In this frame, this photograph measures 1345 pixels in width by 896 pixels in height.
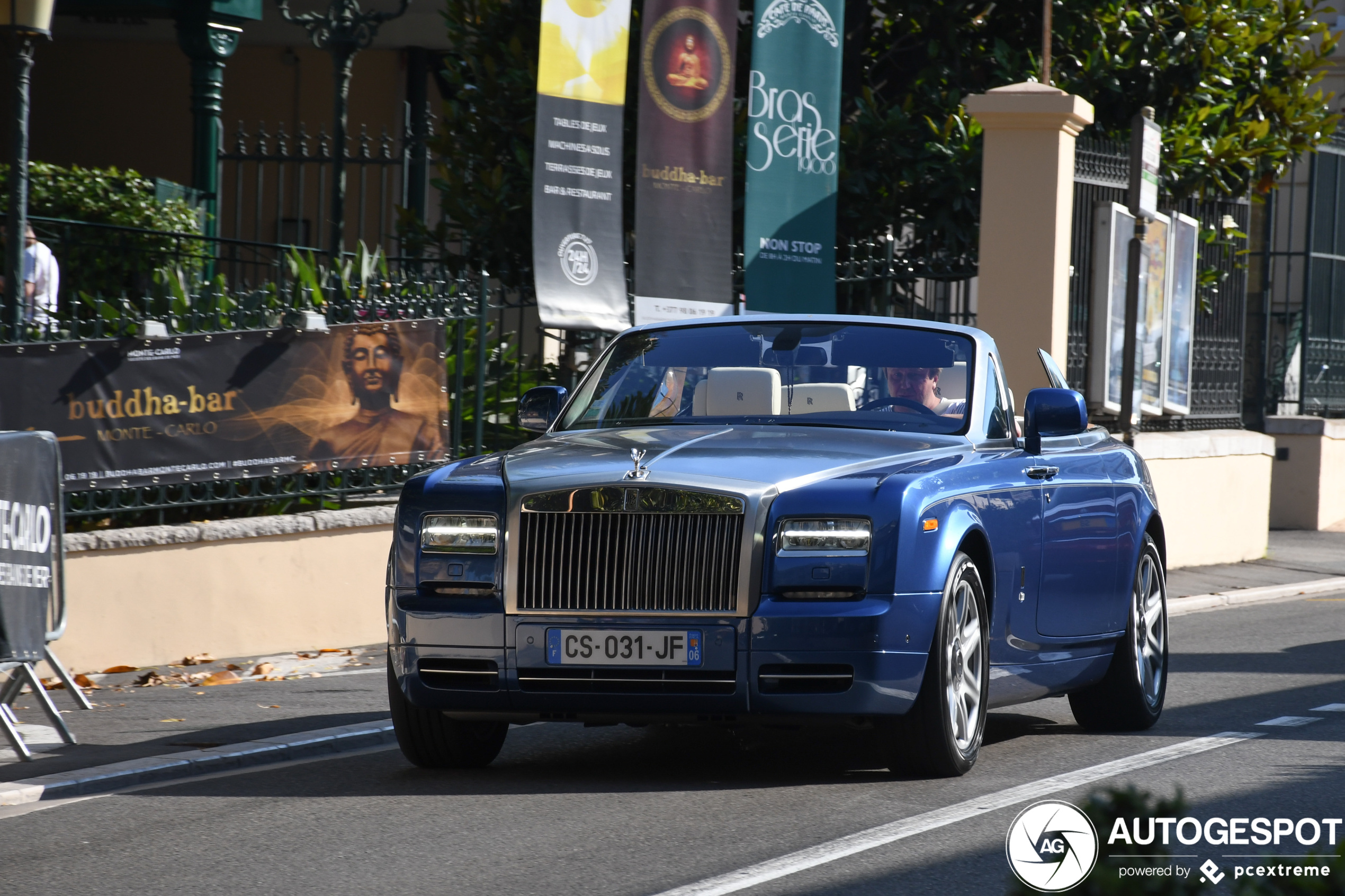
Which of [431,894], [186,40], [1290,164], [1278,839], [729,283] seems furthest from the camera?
[1290,164]

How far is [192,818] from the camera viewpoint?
6434mm

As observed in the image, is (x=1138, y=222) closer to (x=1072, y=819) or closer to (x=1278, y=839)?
(x=1278, y=839)

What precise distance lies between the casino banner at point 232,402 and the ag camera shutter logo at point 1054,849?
7.10 meters

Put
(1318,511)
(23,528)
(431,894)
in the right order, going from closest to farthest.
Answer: (431,894) → (23,528) → (1318,511)

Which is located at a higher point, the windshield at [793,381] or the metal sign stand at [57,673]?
the windshield at [793,381]

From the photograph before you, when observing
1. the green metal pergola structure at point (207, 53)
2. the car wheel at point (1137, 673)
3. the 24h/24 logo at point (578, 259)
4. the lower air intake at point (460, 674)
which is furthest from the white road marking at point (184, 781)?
the green metal pergola structure at point (207, 53)

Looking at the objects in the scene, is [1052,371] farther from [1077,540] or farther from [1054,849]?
[1054,849]

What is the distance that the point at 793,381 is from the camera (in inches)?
307

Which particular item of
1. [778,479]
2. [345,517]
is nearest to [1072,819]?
[778,479]

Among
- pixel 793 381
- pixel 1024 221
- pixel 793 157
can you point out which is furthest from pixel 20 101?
pixel 1024 221

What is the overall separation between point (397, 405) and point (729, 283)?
3706 mm

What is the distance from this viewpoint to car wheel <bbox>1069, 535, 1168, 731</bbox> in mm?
8523

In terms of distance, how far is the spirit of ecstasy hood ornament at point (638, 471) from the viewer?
6.63 m

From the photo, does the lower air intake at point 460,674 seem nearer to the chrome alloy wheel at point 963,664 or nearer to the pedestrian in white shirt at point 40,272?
the chrome alloy wheel at point 963,664
